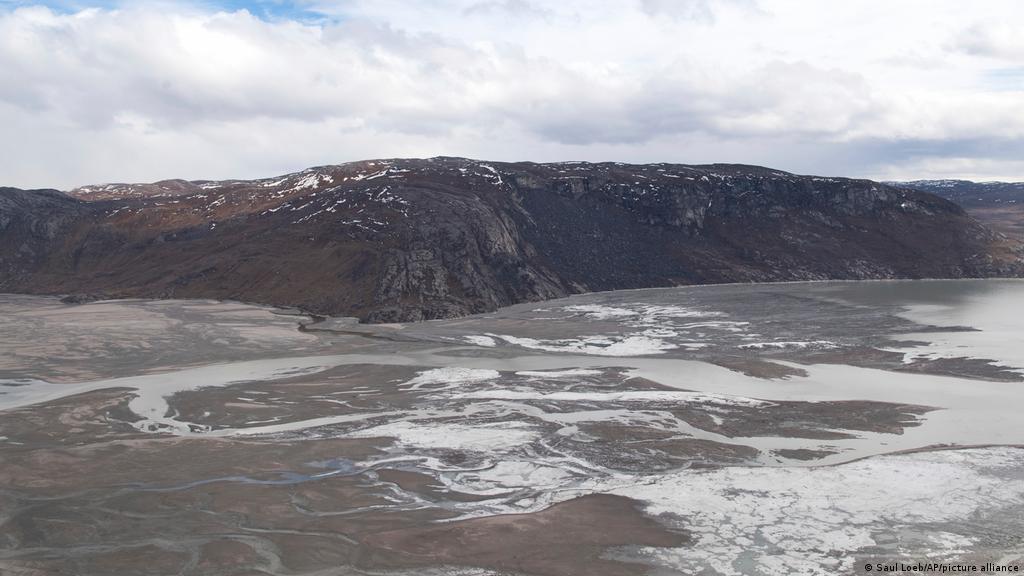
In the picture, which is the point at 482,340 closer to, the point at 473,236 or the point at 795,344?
the point at 795,344

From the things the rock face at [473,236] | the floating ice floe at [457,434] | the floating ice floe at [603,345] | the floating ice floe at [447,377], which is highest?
the rock face at [473,236]

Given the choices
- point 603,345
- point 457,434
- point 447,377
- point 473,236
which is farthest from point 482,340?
point 473,236

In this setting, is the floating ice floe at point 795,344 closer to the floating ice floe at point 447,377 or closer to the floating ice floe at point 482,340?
the floating ice floe at point 482,340

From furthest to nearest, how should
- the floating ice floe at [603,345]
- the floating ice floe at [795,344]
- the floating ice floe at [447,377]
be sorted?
the floating ice floe at [795,344], the floating ice floe at [603,345], the floating ice floe at [447,377]

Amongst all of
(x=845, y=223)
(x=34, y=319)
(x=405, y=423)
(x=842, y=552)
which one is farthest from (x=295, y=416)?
(x=845, y=223)

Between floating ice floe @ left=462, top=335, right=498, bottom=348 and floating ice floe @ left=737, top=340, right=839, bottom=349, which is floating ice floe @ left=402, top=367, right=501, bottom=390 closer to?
floating ice floe @ left=462, top=335, right=498, bottom=348

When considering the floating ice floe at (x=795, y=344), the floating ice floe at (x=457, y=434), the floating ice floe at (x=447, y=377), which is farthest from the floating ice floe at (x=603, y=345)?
the floating ice floe at (x=457, y=434)

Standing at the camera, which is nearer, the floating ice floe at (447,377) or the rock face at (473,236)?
the floating ice floe at (447,377)

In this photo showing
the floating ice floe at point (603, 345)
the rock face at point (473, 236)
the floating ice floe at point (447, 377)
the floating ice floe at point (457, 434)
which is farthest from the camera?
the rock face at point (473, 236)

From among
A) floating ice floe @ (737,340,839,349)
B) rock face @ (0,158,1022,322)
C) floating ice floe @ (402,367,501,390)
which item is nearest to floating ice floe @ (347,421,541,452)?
floating ice floe @ (402,367,501,390)
